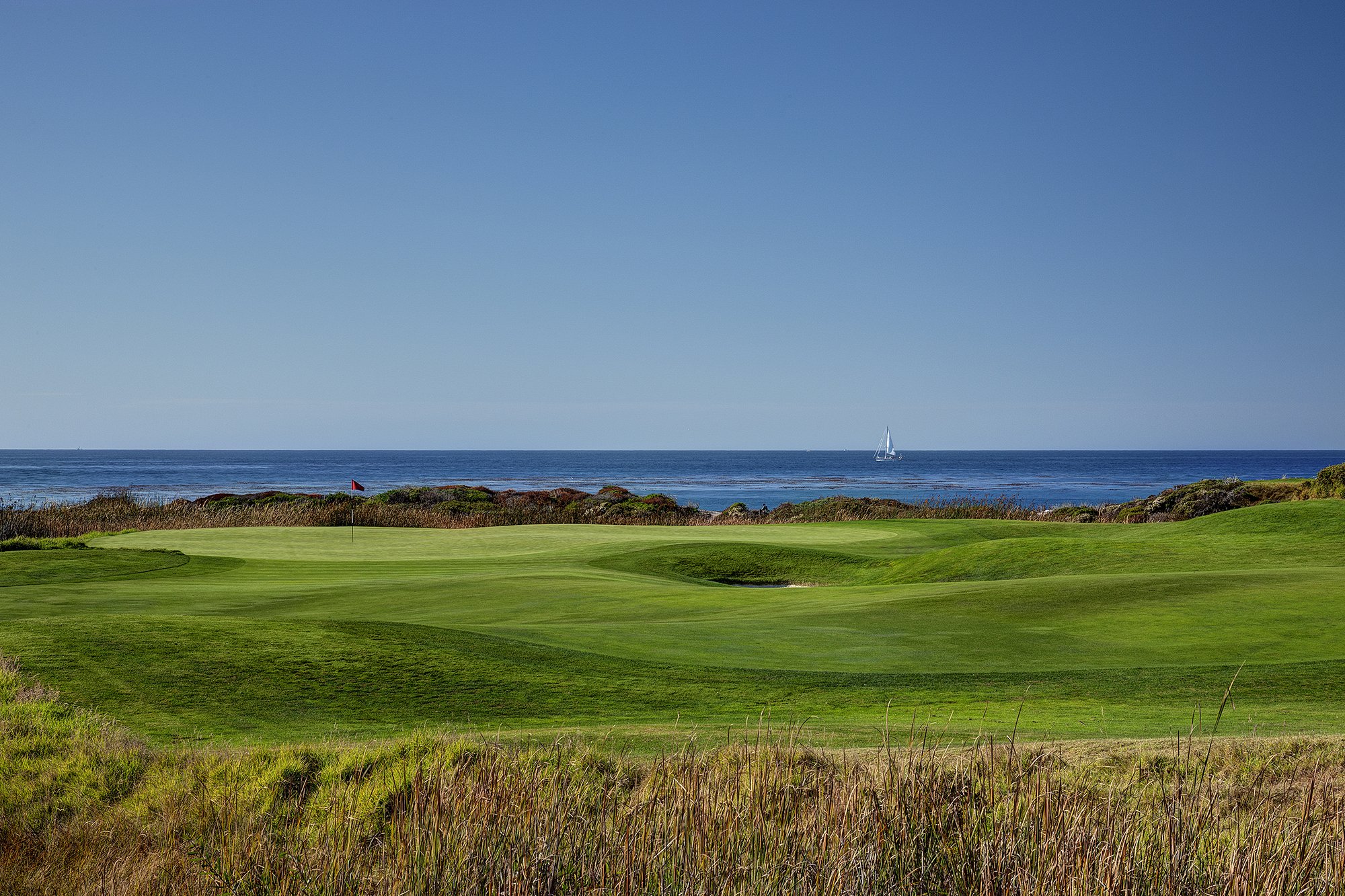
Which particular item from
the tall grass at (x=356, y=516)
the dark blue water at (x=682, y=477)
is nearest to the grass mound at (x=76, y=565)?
the tall grass at (x=356, y=516)

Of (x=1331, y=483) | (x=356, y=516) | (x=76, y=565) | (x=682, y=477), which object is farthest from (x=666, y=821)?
(x=682, y=477)

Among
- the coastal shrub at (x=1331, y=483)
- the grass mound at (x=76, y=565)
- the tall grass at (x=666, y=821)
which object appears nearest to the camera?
the tall grass at (x=666, y=821)

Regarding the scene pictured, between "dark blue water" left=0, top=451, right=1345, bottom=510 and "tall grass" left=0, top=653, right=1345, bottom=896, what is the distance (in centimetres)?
5610

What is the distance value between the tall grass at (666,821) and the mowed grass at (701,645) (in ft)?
3.57

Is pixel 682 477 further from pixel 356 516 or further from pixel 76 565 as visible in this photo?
pixel 76 565

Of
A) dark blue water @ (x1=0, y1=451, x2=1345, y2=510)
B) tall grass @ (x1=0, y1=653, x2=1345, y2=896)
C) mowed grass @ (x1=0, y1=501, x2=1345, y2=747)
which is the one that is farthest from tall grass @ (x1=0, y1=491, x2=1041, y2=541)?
dark blue water @ (x1=0, y1=451, x2=1345, y2=510)

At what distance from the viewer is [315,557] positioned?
2128 cm

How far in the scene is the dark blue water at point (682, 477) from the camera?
78375 mm

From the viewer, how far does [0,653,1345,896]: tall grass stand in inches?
144

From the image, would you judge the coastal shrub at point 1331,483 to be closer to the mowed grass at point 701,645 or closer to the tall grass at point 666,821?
the mowed grass at point 701,645

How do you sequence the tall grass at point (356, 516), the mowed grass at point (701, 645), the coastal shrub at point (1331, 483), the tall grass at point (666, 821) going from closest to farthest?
1. the tall grass at point (666, 821)
2. the mowed grass at point (701, 645)
3. the coastal shrub at point (1331, 483)
4. the tall grass at point (356, 516)

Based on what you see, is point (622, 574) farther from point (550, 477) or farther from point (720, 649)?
point (550, 477)

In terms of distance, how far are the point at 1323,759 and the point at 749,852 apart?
3404 millimetres

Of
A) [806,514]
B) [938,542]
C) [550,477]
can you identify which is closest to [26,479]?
[550,477]
